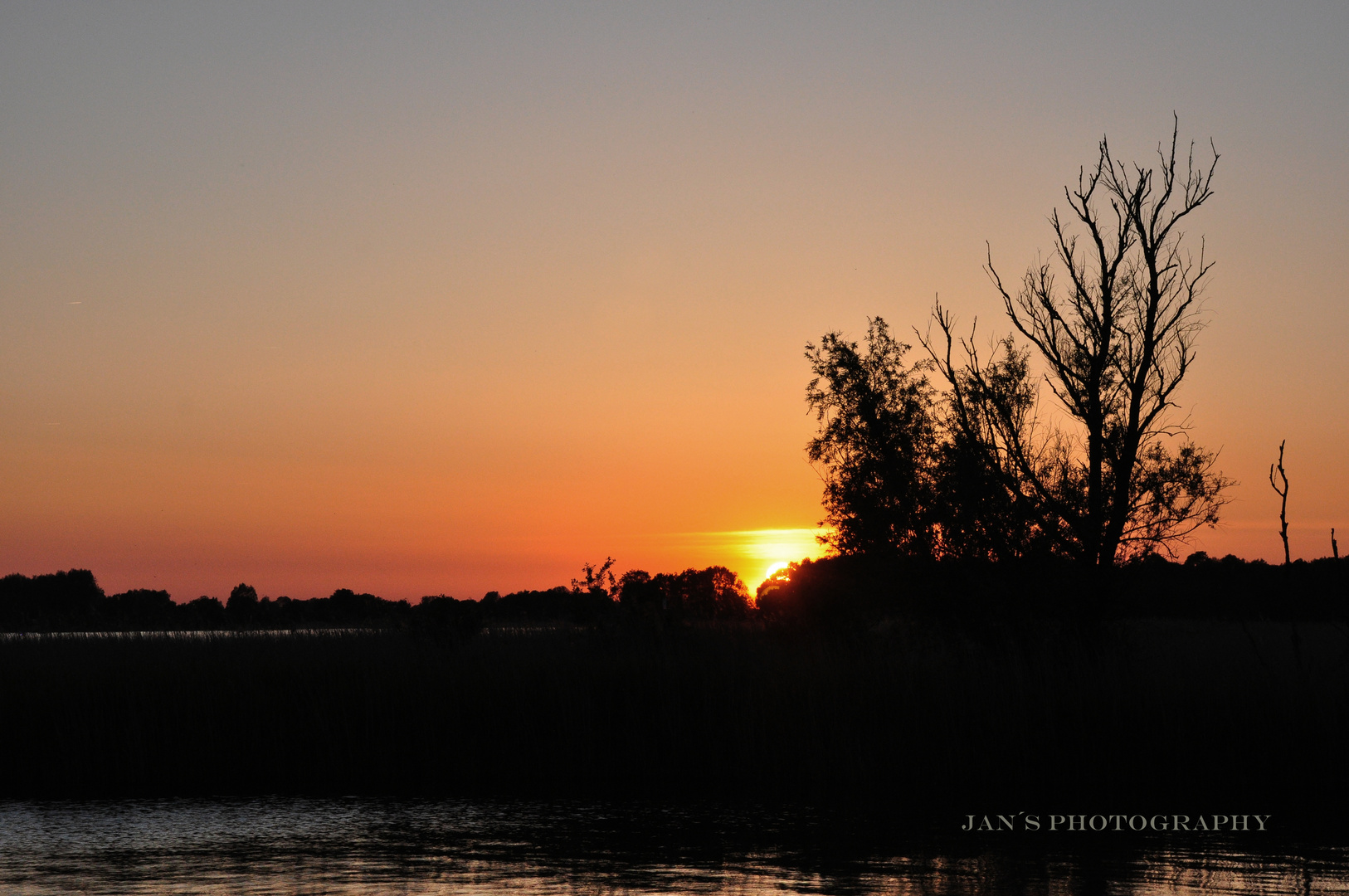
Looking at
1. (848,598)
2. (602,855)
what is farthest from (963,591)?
(602,855)

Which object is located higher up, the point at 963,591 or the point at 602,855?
the point at 963,591

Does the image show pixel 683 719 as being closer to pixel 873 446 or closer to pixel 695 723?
pixel 695 723

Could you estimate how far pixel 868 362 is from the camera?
116 ft

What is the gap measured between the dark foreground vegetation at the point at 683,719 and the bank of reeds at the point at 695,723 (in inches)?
1.7

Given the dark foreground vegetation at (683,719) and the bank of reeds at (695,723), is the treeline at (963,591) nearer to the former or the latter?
the dark foreground vegetation at (683,719)

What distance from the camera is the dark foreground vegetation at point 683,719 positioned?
1666cm

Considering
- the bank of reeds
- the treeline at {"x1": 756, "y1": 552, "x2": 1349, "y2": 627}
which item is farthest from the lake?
the treeline at {"x1": 756, "y1": 552, "x2": 1349, "y2": 627}

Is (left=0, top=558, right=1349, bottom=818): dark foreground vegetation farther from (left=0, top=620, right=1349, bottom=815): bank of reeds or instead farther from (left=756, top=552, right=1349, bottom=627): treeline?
(left=756, top=552, right=1349, bottom=627): treeline

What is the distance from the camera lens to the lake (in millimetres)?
10539

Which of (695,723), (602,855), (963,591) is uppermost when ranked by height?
(963,591)

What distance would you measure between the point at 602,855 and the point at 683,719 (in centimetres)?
719

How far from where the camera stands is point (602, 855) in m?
12.2

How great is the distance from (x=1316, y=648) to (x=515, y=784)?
26.2 m

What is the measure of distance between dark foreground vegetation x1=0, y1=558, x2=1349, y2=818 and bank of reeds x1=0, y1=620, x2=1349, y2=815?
0.14 feet
